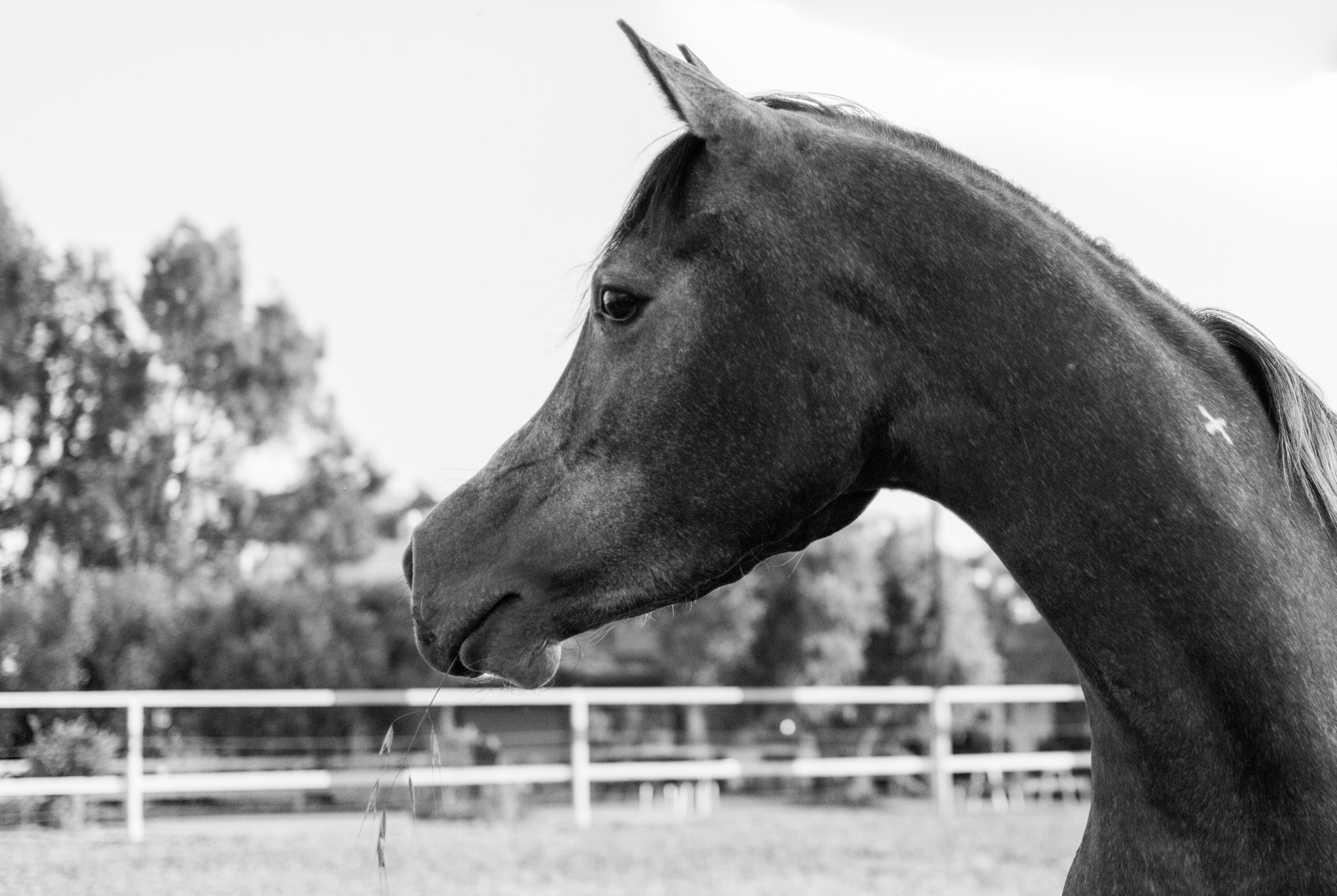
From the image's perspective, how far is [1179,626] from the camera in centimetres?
139

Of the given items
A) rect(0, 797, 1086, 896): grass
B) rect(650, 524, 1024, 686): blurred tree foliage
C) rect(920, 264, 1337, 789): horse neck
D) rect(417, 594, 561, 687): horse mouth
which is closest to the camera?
rect(920, 264, 1337, 789): horse neck

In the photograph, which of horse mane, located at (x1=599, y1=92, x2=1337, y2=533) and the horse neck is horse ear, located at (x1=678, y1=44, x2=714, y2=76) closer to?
horse mane, located at (x1=599, y1=92, x2=1337, y2=533)

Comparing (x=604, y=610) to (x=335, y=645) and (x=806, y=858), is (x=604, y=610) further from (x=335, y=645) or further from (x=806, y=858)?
(x=335, y=645)

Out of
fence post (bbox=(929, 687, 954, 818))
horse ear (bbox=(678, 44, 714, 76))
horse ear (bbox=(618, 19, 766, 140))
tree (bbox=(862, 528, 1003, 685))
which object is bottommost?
fence post (bbox=(929, 687, 954, 818))

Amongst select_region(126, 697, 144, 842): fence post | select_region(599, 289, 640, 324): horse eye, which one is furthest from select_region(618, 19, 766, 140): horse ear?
select_region(126, 697, 144, 842): fence post

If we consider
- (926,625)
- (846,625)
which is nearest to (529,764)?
(846,625)

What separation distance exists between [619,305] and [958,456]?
1.59 ft

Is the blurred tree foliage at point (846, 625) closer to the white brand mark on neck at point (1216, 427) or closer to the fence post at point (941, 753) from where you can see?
the fence post at point (941, 753)

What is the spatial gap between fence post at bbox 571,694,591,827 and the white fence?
1 cm

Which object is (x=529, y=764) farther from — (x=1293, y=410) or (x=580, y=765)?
(x=1293, y=410)

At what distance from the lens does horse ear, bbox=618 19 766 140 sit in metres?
1.50

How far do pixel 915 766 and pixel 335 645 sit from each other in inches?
320

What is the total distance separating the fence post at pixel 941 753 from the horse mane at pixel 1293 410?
512 inches

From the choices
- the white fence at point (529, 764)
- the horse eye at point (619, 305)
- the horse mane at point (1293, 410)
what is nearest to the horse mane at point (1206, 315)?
the horse mane at point (1293, 410)
